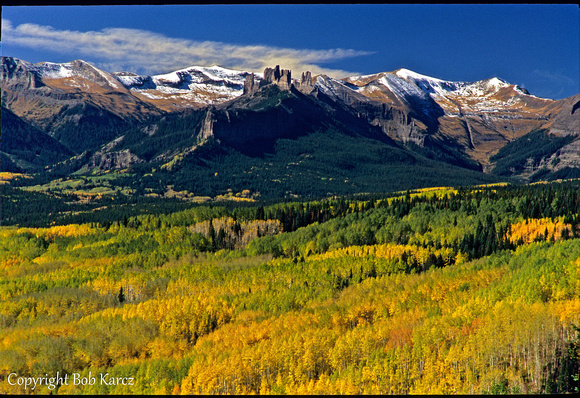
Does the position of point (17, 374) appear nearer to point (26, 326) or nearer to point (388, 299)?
point (26, 326)

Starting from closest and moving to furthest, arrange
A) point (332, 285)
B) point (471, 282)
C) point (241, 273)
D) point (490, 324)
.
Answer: point (490, 324)
point (471, 282)
point (332, 285)
point (241, 273)

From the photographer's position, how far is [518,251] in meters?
169

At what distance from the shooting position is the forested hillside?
88.9 metres

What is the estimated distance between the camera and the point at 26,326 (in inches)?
4921

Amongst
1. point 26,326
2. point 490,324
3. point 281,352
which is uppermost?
point 490,324

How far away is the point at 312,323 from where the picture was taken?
119 m

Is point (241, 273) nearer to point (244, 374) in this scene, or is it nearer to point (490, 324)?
point (244, 374)

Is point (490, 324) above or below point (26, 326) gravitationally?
above

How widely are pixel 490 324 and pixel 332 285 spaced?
60282 mm

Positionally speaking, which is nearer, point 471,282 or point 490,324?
point 490,324

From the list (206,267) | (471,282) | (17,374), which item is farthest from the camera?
(206,267)

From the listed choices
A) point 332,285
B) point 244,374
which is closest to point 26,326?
point 244,374

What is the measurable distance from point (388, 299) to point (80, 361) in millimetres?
75755

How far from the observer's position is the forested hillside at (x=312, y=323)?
3501 inches
